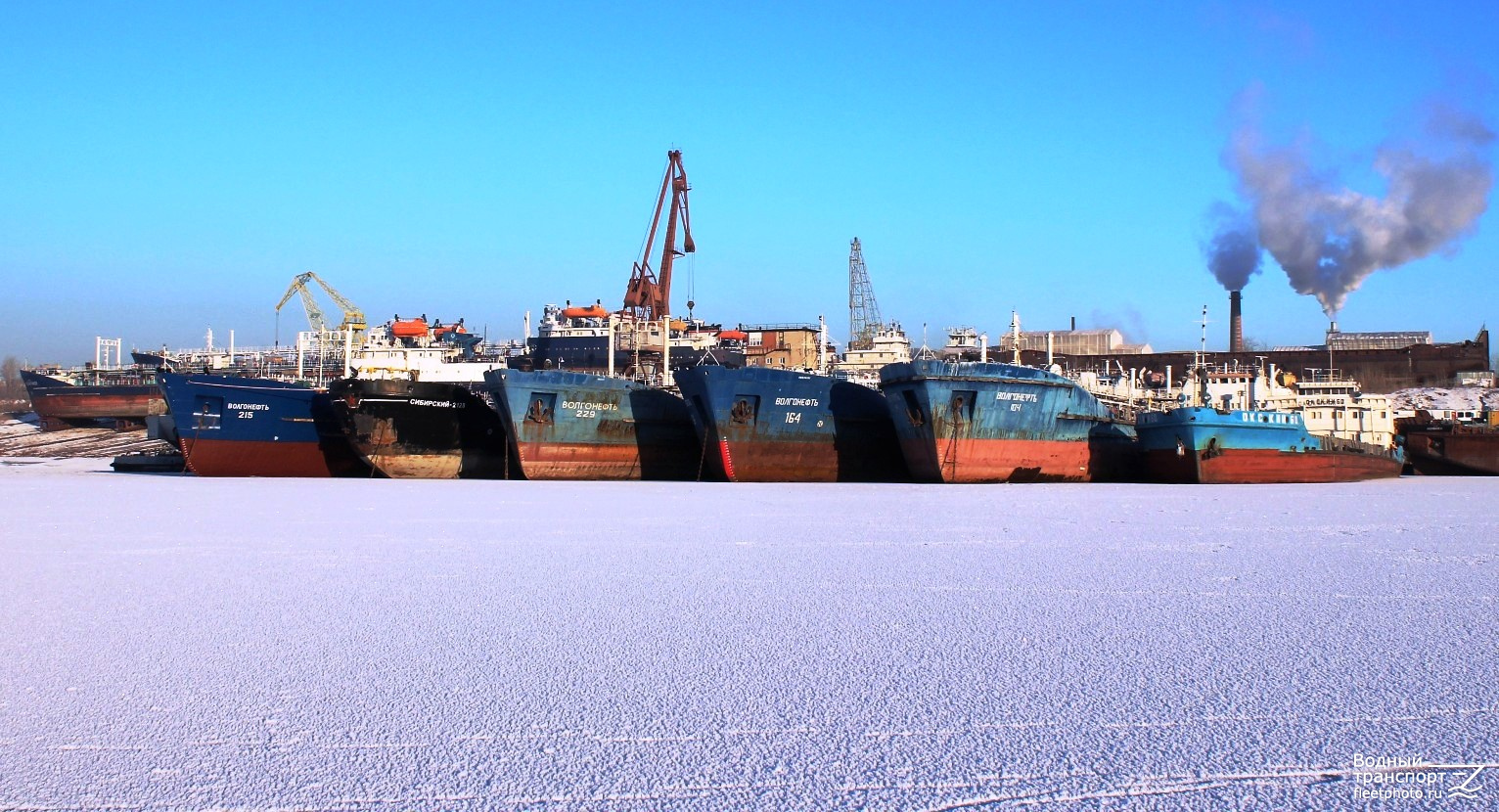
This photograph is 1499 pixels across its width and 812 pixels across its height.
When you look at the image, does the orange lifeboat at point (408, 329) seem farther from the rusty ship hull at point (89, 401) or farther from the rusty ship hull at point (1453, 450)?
the rusty ship hull at point (1453, 450)

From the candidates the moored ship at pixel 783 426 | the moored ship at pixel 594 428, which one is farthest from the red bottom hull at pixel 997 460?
the moored ship at pixel 594 428

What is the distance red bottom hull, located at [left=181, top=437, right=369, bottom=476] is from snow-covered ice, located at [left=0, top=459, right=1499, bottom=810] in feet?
54.4

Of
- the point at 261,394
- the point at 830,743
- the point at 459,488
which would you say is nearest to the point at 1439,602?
the point at 830,743

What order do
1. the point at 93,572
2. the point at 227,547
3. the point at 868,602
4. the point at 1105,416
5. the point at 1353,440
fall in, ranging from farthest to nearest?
the point at 1353,440, the point at 1105,416, the point at 227,547, the point at 93,572, the point at 868,602

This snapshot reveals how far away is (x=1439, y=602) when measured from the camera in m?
8.83

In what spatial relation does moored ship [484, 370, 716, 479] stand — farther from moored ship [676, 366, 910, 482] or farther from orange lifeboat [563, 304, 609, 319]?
orange lifeboat [563, 304, 609, 319]

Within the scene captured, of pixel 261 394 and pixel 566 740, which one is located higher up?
pixel 261 394

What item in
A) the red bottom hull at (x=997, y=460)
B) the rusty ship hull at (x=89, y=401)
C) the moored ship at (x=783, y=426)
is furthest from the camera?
the rusty ship hull at (x=89, y=401)

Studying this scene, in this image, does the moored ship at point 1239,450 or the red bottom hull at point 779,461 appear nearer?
the red bottom hull at point 779,461

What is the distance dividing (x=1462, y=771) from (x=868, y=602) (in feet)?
14.8

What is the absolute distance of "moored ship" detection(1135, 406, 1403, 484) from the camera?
28.4 m

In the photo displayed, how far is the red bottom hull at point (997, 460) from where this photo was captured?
88.5 feet

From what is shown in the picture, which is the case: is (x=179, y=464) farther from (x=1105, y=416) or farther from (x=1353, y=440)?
(x=1353, y=440)

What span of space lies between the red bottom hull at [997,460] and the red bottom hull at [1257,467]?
2.16 m
